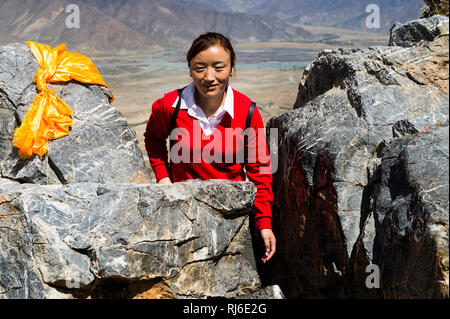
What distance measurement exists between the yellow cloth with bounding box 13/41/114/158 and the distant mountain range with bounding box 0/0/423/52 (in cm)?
7549

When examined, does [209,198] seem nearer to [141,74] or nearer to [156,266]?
[156,266]

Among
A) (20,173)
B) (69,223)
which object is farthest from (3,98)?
(69,223)

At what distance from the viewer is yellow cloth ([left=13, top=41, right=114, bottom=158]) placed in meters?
3.90

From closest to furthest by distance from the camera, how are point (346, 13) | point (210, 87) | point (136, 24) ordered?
point (210, 87)
point (136, 24)
point (346, 13)

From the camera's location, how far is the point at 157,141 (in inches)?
130

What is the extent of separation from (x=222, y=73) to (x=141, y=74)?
47.6 meters

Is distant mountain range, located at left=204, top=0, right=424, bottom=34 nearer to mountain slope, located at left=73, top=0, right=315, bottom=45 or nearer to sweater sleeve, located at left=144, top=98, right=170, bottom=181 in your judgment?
mountain slope, located at left=73, top=0, right=315, bottom=45

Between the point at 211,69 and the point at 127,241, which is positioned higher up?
the point at 211,69

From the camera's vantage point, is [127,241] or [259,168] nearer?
[127,241]

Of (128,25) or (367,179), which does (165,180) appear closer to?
(367,179)

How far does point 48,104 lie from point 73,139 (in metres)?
0.43

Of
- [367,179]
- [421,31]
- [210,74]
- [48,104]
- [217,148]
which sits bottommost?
[367,179]

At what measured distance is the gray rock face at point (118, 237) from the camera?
2.83 metres

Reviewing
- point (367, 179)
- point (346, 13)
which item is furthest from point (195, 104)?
point (346, 13)
